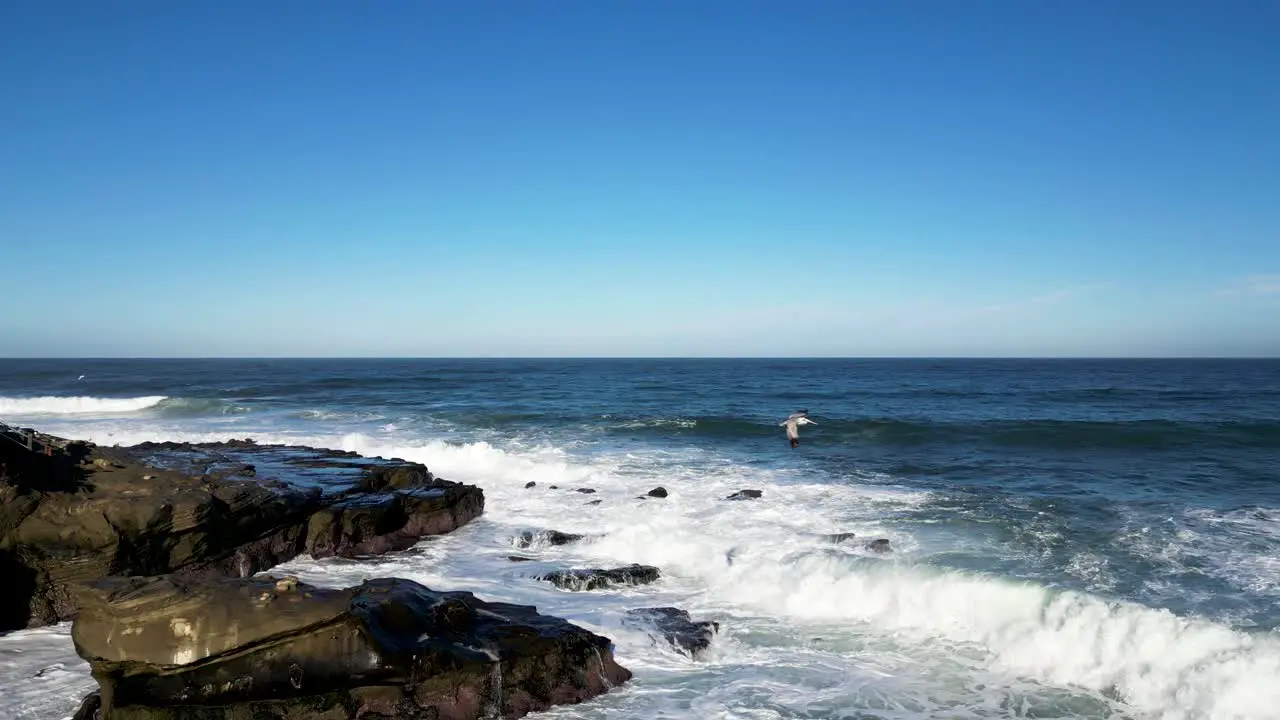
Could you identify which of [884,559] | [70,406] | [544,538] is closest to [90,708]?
[544,538]

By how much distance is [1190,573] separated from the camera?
38.2 feet

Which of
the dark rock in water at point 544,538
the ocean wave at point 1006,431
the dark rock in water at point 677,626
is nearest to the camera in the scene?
the dark rock in water at point 677,626

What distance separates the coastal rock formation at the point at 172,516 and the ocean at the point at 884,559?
0.59m

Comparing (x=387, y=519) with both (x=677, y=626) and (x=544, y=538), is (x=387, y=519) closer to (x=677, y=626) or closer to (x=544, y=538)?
(x=544, y=538)

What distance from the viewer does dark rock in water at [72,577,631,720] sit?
637cm

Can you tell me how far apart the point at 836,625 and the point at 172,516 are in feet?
32.5

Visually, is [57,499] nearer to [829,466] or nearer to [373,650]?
[373,650]

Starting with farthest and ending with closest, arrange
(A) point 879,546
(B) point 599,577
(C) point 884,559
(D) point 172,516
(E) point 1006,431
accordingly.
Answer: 1. (E) point 1006,431
2. (A) point 879,546
3. (C) point 884,559
4. (B) point 599,577
5. (D) point 172,516

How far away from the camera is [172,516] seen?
1105 centimetres

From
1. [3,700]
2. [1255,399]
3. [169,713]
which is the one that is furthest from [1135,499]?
[1255,399]

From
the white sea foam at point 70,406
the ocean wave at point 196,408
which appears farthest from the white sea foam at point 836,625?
the white sea foam at point 70,406

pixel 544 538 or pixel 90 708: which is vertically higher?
pixel 90 708

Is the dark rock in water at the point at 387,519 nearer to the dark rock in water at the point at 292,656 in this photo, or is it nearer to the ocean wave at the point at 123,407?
the dark rock in water at the point at 292,656

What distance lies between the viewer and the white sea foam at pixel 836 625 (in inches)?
313
